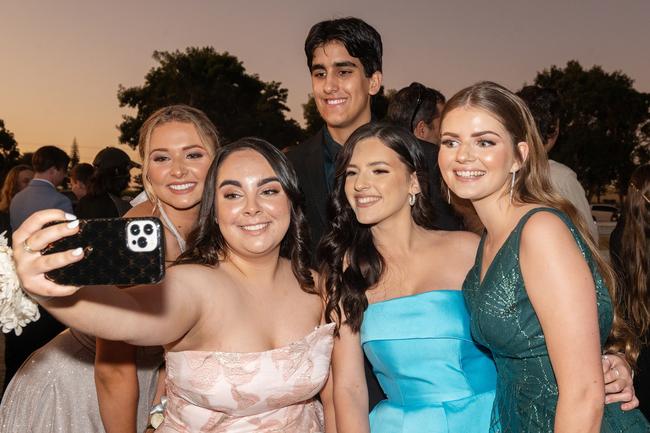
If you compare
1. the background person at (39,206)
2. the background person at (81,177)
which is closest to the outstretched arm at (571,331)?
the background person at (39,206)

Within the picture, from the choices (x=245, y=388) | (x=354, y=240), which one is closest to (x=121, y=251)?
(x=245, y=388)

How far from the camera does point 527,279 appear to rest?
230 cm

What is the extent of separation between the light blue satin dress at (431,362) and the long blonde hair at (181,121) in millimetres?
1349

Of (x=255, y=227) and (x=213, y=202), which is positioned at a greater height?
(x=213, y=202)

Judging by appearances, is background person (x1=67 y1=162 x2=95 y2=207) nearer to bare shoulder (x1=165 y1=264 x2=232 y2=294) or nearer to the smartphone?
bare shoulder (x1=165 y1=264 x2=232 y2=294)

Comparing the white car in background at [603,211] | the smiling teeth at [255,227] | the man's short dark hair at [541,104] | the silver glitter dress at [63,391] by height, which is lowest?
the white car in background at [603,211]

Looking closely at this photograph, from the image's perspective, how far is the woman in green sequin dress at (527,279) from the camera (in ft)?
7.22

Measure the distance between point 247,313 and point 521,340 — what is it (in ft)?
3.83

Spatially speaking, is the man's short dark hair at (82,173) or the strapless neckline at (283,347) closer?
the strapless neckline at (283,347)

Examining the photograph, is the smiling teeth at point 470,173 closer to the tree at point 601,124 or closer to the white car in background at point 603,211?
the tree at point 601,124

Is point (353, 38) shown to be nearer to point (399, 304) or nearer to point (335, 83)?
point (335, 83)

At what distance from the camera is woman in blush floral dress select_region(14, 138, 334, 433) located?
269 cm

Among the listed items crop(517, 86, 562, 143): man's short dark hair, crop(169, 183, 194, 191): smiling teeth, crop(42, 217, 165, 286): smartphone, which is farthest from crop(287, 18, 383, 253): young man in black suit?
crop(42, 217, 165, 286): smartphone

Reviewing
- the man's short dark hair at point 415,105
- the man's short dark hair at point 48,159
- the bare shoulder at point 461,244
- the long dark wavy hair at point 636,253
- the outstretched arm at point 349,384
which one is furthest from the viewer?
the man's short dark hair at point 48,159
